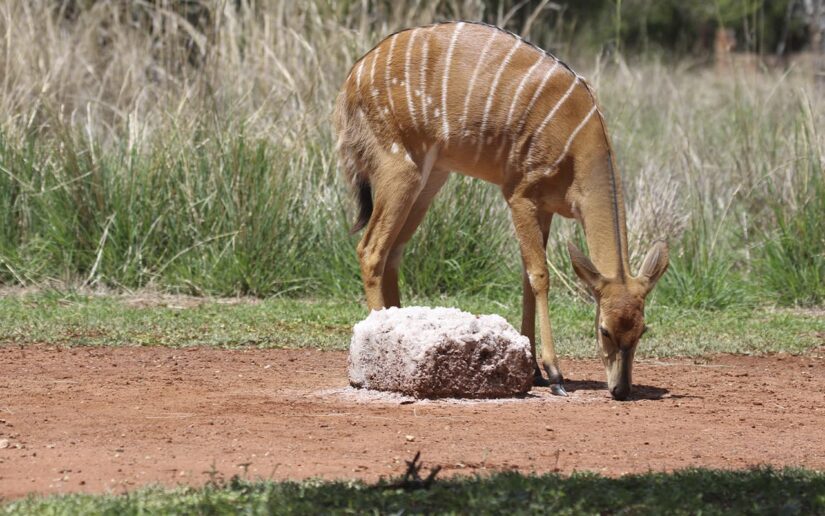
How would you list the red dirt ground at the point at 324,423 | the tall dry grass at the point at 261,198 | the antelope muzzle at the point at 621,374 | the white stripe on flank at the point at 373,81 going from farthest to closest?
1. the tall dry grass at the point at 261,198
2. the white stripe on flank at the point at 373,81
3. the antelope muzzle at the point at 621,374
4. the red dirt ground at the point at 324,423

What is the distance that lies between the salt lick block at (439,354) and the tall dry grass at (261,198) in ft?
10.9

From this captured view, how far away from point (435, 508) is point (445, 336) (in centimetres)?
201

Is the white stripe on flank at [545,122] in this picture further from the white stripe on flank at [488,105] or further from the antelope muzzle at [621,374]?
the antelope muzzle at [621,374]

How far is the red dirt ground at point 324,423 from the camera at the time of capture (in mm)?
4801

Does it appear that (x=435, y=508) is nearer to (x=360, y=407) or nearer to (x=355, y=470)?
(x=355, y=470)

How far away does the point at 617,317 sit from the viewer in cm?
627

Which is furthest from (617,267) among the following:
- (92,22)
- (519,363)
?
(92,22)

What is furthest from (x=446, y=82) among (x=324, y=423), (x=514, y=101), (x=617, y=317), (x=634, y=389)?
(x=324, y=423)

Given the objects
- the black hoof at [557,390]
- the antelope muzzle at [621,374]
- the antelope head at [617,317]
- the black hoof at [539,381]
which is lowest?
the black hoof at [539,381]

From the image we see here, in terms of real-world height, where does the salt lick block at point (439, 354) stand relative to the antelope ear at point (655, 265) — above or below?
below

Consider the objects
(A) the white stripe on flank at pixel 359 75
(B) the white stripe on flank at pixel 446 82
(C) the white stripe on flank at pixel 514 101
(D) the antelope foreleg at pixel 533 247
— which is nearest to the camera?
(D) the antelope foreleg at pixel 533 247

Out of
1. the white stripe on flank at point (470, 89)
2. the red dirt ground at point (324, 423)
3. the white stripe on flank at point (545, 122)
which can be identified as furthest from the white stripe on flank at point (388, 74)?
the red dirt ground at point (324, 423)

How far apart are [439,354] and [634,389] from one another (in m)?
1.23

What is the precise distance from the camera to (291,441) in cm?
518
